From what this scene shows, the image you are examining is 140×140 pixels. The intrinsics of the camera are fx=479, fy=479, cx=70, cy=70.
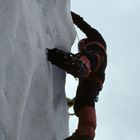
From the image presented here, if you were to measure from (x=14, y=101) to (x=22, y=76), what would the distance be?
29 centimetres

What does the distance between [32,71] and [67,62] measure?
1.02 metres

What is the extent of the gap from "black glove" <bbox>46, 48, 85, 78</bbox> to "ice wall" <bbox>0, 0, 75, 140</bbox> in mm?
103

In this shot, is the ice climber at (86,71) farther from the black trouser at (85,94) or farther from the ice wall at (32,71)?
the ice wall at (32,71)

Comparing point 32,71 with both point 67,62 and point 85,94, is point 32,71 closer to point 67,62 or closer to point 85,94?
point 67,62

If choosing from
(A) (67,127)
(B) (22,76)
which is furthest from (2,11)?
(A) (67,127)

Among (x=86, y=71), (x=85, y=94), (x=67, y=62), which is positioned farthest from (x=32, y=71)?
(x=85, y=94)

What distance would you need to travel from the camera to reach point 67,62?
5520 mm

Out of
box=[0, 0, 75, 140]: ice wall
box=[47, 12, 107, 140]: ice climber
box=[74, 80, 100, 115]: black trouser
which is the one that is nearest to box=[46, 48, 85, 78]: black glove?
box=[47, 12, 107, 140]: ice climber

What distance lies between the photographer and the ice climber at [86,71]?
5527 mm

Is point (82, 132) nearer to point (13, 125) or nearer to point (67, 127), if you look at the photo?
point (67, 127)

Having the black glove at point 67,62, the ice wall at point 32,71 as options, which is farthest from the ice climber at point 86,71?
the ice wall at point 32,71

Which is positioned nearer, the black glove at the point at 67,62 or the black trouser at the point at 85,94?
the black glove at the point at 67,62

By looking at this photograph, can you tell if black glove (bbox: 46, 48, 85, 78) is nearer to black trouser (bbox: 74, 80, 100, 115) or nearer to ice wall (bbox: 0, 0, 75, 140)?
ice wall (bbox: 0, 0, 75, 140)

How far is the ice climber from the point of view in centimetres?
553
